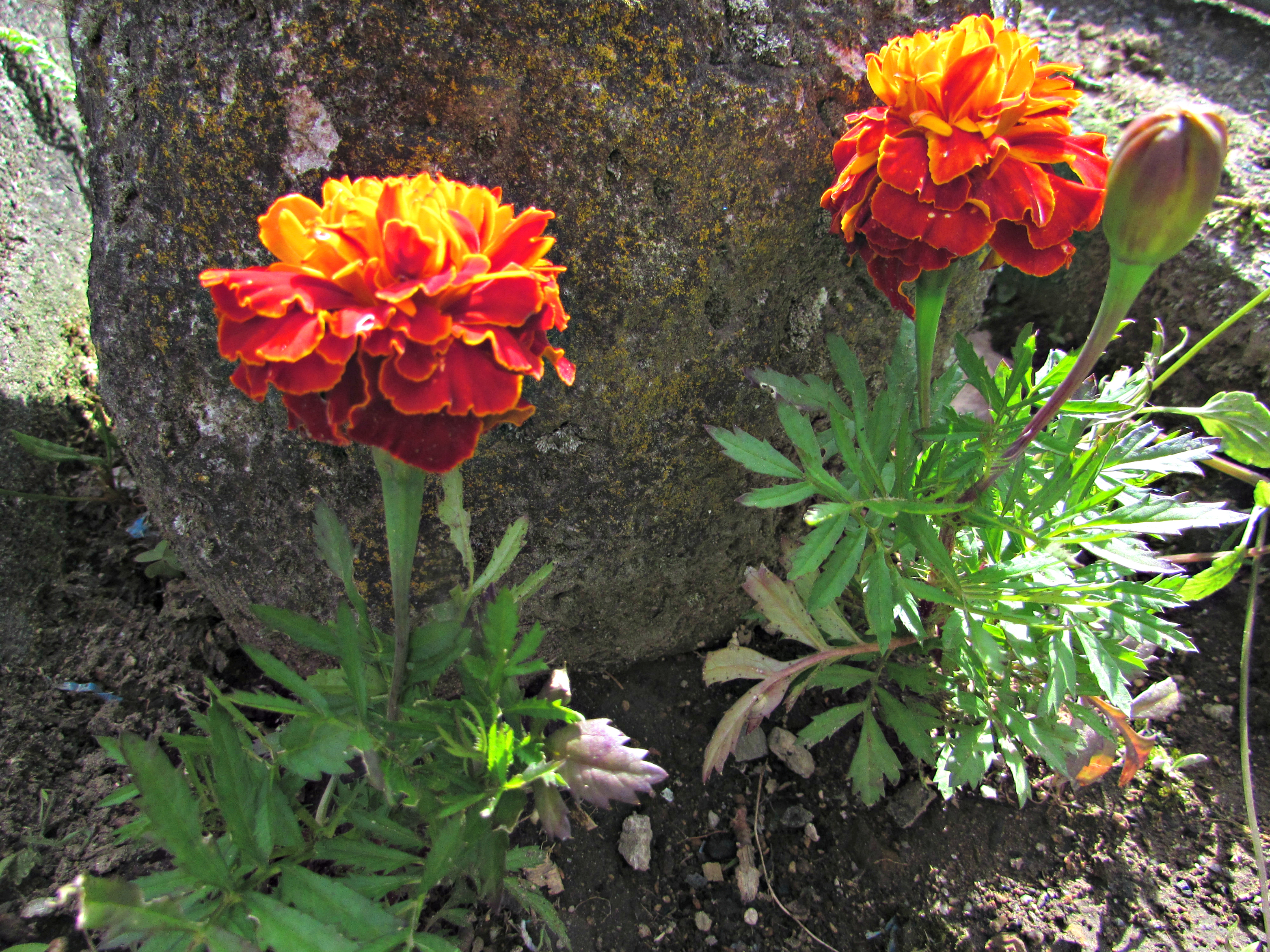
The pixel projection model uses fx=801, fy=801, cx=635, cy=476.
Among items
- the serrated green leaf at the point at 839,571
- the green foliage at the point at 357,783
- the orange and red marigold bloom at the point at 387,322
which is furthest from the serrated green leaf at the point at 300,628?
the serrated green leaf at the point at 839,571

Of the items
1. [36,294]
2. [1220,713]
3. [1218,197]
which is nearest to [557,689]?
[1220,713]

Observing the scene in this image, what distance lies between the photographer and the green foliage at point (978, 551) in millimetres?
1300

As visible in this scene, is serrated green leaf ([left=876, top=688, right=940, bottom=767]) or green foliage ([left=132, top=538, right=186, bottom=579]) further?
green foliage ([left=132, top=538, right=186, bottom=579])

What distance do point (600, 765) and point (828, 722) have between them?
0.61m

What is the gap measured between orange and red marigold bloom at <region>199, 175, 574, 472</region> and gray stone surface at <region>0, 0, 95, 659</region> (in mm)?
1369

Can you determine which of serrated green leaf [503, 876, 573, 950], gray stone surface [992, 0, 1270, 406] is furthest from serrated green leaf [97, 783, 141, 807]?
gray stone surface [992, 0, 1270, 406]

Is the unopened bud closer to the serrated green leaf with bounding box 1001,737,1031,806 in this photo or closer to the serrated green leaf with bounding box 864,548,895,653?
the serrated green leaf with bounding box 864,548,895,653

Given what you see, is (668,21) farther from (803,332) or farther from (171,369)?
(171,369)

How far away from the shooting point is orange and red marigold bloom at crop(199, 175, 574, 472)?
2.53 feet

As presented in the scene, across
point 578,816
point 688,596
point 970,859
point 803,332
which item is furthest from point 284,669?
point 970,859

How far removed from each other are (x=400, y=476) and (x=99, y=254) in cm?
84

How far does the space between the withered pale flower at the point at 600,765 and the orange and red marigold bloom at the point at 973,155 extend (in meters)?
0.80

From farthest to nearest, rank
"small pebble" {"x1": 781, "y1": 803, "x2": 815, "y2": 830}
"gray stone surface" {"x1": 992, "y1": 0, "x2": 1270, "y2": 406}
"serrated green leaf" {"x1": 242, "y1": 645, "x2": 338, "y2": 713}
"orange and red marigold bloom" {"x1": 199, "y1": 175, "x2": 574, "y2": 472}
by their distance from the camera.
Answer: "gray stone surface" {"x1": 992, "y1": 0, "x2": 1270, "y2": 406}
"small pebble" {"x1": 781, "y1": 803, "x2": 815, "y2": 830}
"serrated green leaf" {"x1": 242, "y1": 645, "x2": 338, "y2": 713}
"orange and red marigold bloom" {"x1": 199, "y1": 175, "x2": 574, "y2": 472}

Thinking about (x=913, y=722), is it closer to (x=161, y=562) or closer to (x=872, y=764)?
(x=872, y=764)
